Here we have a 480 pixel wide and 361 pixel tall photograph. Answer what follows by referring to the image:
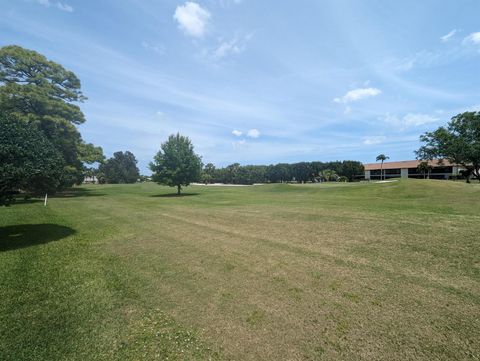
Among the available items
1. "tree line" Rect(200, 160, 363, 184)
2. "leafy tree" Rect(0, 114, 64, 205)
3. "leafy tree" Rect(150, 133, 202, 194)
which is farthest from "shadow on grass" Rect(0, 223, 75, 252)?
"tree line" Rect(200, 160, 363, 184)

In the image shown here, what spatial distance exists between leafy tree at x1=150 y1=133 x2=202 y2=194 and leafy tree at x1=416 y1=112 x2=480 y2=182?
45271 millimetres

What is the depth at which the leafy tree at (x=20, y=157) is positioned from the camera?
25.8ft

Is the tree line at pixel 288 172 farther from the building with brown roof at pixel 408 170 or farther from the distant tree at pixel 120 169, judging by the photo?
the distant tree at pixel 120 169

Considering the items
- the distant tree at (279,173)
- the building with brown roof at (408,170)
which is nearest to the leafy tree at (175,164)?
the distant tree at (279,173)

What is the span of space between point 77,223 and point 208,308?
11326 millimetres

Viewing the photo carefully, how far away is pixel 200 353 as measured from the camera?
11.2 ft

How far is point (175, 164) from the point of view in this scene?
35.1m

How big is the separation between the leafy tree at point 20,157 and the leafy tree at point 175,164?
81.2ft

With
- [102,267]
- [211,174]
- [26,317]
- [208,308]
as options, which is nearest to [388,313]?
[208,308]

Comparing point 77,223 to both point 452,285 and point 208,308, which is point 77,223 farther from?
point 452,285

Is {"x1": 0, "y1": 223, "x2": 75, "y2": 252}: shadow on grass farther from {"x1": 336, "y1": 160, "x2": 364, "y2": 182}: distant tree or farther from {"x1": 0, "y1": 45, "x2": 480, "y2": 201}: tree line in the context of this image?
{"x1": 336, "y1": 160, "x2": 364, "y2": 182}: distant tree

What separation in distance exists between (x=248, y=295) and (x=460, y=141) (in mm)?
54398

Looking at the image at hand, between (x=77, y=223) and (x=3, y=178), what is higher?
(x=3, y=178)

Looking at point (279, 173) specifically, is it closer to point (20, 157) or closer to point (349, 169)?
point (349, 169)
